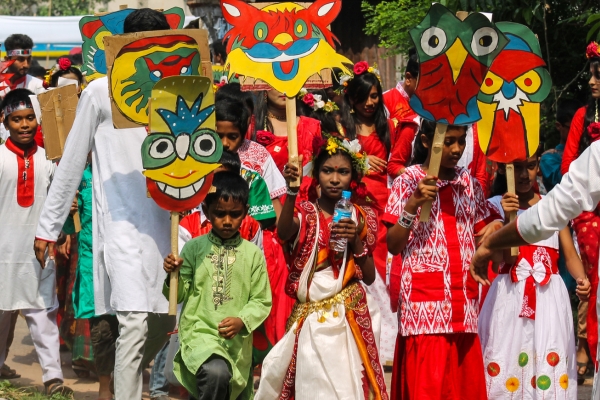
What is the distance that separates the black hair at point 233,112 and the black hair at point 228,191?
84 centimetres

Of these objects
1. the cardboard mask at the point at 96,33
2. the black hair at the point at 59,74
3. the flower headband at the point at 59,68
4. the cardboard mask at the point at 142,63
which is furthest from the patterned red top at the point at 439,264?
the black hair at the point at 59,74

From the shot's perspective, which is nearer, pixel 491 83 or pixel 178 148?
pixel 178 148

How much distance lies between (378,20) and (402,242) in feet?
17.7

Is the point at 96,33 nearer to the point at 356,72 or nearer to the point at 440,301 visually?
the point at 356,72

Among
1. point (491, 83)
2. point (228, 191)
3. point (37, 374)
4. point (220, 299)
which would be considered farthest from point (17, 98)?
point (491, 83)

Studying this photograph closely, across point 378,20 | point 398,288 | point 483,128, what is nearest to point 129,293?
point 398,288

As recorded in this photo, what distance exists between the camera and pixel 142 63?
6.38m

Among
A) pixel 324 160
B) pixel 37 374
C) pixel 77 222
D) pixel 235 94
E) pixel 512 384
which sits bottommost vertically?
pixel 37 374

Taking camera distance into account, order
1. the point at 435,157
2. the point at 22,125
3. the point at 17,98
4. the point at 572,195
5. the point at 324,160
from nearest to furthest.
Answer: the point at 572,195, the point at 435,157, the point at 324,160, the point at 22,125, the point at 17,98

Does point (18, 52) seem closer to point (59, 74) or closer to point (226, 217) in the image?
point (59, 74)

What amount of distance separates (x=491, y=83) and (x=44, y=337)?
12.3ft

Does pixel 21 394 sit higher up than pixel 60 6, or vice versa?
pixel 60 6

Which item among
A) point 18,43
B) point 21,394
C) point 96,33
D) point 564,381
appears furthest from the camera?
point 18,43

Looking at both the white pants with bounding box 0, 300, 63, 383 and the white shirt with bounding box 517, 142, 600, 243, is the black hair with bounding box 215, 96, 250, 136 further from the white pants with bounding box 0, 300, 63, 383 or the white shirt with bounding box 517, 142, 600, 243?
the white shirt with bounding box 517, 142, 600, 243
